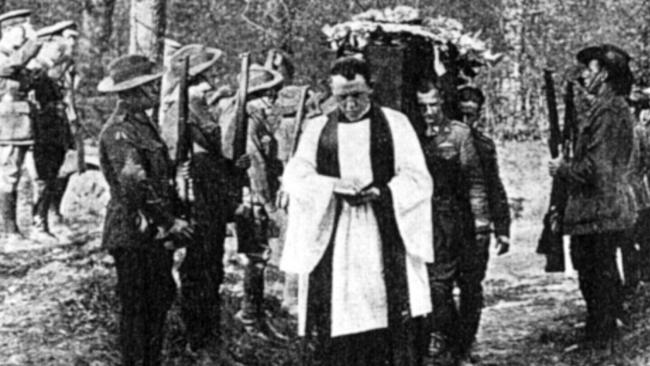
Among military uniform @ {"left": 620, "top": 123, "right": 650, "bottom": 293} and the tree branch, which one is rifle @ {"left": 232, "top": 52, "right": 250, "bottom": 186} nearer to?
military uniform @ {"left": 620, "top": 123, "right": 650, "bottom": 293}

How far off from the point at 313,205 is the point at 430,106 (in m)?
1.83

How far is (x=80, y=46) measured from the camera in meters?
12.5

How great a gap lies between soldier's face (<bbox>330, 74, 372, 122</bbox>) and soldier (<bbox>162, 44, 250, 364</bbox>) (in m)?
1.59

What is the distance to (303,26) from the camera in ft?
40.8

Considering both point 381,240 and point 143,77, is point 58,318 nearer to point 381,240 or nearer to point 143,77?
point 143,77

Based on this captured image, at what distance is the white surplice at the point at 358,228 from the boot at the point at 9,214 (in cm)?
377

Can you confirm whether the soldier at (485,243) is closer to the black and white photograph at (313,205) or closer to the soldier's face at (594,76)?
the black and white photograph at (313,205)

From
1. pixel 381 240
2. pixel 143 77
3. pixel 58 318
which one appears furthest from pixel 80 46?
pixel 381 240

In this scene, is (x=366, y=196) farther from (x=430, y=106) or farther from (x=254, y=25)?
(x=254, y=25)

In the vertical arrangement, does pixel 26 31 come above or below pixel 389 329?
above

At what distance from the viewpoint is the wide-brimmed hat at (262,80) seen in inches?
344

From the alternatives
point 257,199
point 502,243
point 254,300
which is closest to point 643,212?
point 502,243

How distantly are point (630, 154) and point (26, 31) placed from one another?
16.5 feet

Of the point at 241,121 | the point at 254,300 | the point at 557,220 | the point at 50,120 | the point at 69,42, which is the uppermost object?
the point at 69,42
